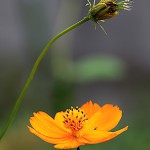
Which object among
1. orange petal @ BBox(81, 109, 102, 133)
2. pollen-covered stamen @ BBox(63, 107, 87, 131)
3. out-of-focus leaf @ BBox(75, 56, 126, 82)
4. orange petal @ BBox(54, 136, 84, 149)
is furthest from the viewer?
out-of-focus leaf @ BBox(75, 56, 126, 82)

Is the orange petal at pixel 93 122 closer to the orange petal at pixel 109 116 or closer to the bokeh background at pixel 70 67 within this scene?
the orange petal at pixel 109 116

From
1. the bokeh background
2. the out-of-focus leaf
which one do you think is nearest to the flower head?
the bokeh background

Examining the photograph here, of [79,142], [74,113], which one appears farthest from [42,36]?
[79,142]

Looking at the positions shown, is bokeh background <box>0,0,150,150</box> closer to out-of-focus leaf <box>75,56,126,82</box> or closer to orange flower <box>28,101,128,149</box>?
out-of-focus leaf <box>75,56,126,82</box>

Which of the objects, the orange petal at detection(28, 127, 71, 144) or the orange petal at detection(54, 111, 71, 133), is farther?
the orange petal at detection(54, 111, 71, 133)

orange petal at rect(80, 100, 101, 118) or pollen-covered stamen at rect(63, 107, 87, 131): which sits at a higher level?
orange petal at rect(80, 100, 101, 118)

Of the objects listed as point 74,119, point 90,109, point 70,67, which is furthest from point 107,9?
point 70,67

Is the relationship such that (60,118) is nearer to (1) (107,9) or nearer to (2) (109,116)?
(2) (109,116)
